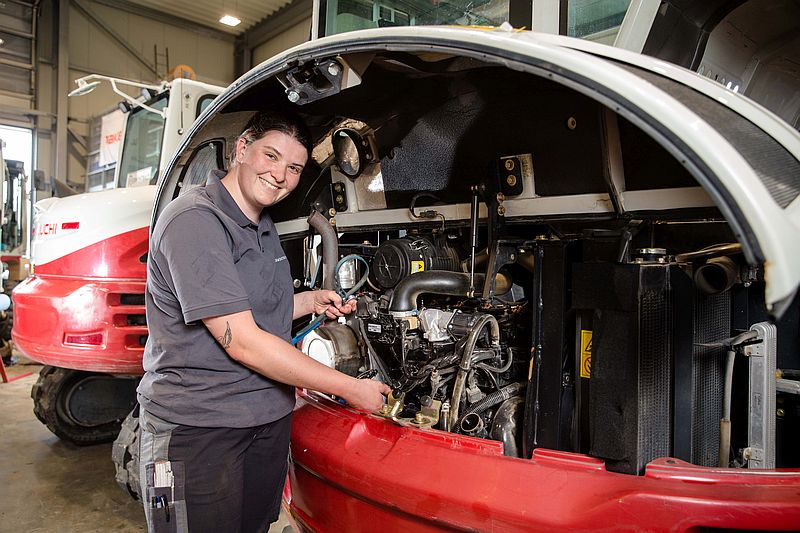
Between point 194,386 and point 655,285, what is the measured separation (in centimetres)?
136

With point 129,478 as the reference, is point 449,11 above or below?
above

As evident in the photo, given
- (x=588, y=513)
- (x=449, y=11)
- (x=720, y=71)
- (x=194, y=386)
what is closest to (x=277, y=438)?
(x=194, y=386)

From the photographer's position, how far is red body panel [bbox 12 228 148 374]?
338cm

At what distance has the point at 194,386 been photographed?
1.71m

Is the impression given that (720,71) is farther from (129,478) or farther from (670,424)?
(129,478)

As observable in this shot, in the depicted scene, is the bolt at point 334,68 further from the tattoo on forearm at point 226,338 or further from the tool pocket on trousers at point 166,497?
the tool pocket on trousers at point 166,497

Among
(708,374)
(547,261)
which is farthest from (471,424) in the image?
(708,374)

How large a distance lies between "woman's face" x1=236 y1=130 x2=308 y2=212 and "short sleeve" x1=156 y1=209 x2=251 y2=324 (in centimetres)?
22

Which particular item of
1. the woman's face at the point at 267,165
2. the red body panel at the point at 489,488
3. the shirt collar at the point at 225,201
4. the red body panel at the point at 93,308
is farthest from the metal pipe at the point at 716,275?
the red body panel at the point at 93,308

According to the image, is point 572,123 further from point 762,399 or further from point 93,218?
point 93,218

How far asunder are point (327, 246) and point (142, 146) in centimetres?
278

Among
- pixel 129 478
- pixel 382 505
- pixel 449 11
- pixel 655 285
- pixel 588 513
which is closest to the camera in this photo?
pixel 588 513

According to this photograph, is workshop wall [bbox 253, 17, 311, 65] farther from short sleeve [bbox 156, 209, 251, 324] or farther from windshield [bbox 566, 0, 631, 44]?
short sleeve [bbox 156, 209, 251, 324]

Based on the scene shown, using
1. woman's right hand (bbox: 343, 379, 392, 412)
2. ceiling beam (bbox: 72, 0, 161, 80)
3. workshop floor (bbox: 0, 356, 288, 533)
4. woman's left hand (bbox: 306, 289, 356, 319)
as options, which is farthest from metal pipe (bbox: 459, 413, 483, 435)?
ceiling beam (bbox: 72, 0, 161, 80)
